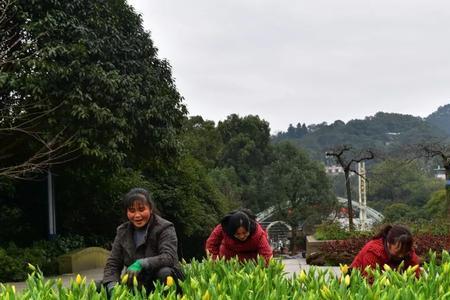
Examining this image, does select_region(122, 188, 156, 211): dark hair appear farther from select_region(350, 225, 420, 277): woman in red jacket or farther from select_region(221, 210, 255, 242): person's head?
select_region(350, 225, 420, 277): woman in red jacket

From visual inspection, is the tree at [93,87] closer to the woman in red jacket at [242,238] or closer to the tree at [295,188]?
the woman in red jacket at [242,238]

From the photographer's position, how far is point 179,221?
70.3 feet

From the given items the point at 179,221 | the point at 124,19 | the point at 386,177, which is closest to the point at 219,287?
the point at 124,19

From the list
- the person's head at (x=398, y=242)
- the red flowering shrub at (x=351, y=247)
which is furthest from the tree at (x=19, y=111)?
the person's head at (x=398, y=242)

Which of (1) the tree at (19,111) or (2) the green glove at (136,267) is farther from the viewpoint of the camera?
(1) the tree at (19,111)

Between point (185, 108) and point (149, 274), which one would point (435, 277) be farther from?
point (185, 108)

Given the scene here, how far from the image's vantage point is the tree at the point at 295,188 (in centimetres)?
4322

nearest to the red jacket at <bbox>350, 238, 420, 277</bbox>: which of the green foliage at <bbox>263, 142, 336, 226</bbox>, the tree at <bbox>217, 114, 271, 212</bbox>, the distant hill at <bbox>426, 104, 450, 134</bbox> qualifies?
the green foliage at <bbox>263, 142, 336, 226</bbox>

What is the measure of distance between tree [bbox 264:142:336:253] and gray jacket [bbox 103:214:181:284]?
125 ft

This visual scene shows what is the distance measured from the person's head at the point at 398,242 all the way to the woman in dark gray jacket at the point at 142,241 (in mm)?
1481

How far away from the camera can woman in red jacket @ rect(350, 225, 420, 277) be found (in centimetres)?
460

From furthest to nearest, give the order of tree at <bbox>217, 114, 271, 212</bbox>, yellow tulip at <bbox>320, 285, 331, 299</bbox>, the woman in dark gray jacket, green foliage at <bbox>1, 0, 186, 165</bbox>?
1. tree at <bbox>217, 114, 271, 212</bbox>
2. green foliage at <bbox>1, 0, 186, 165</bbox>
3. the woman in dark gray jacket
4. yellow tulip at <bbox>320, 285, 331, 299</bbox>

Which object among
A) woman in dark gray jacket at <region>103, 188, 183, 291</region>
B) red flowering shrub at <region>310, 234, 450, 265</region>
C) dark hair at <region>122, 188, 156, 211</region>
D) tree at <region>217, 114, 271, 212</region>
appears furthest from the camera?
tree at <region>217, 114, 271, 212</region>

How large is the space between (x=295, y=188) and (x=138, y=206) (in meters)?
39.9
